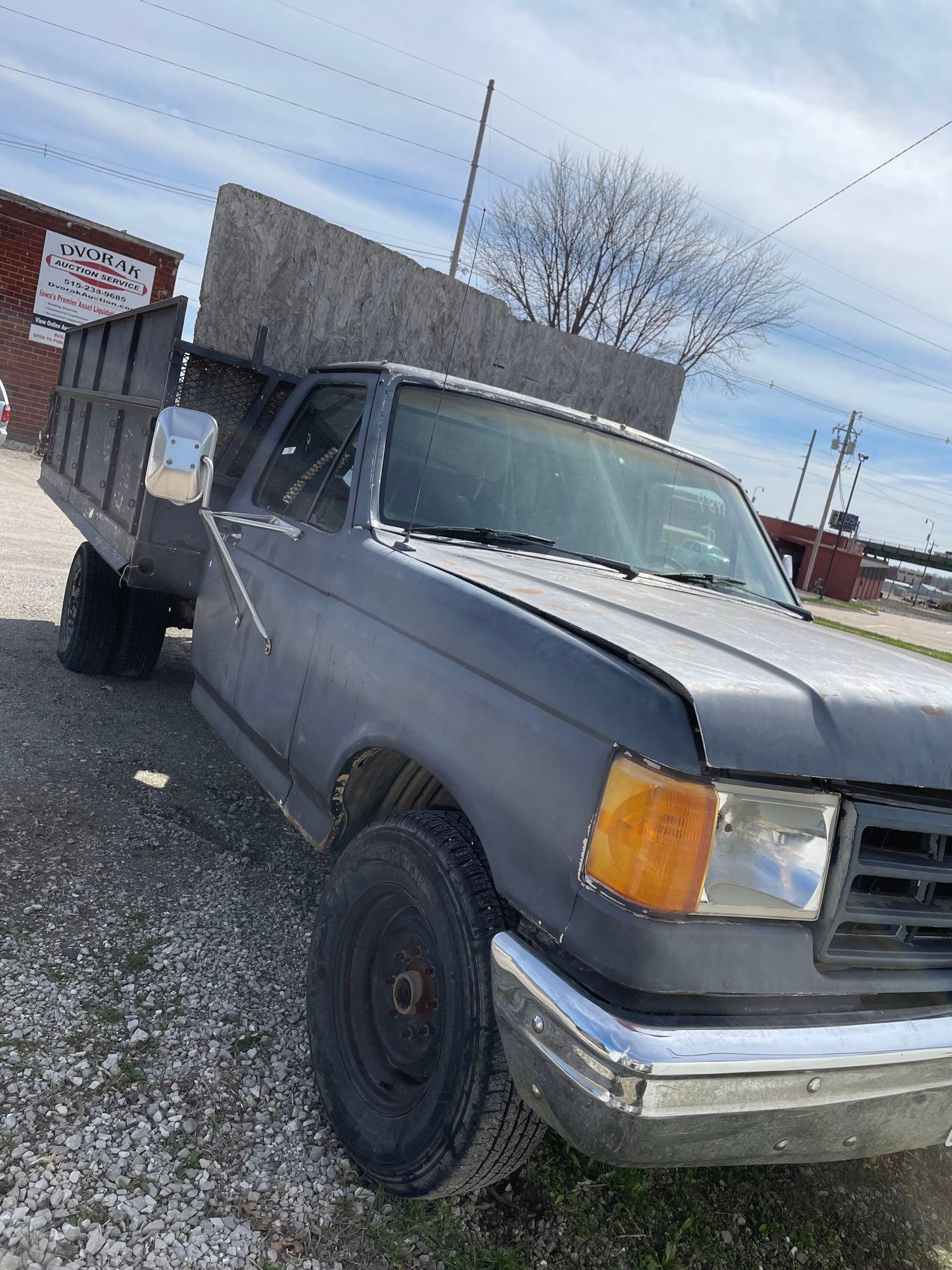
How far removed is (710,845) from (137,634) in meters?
4.67

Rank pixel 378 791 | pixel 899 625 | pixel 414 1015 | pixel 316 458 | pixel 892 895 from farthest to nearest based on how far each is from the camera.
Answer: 1. pixel 899 625
2. pixel 316 458
3. pixel 378 791
4. pixel 414 1015
5. pixel 892 895

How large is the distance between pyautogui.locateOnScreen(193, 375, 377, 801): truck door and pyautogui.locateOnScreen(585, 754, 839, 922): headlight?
1.42 meters

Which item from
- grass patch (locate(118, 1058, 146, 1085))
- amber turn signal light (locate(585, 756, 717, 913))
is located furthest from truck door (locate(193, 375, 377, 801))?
amber turn signal light (locate(585, 756, 717, 913))

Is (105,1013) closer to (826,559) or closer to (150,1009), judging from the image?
(150,1009)

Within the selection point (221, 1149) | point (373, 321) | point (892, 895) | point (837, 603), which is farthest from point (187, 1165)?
point (837, 603)

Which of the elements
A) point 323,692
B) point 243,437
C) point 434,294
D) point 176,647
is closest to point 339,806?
point 323,692

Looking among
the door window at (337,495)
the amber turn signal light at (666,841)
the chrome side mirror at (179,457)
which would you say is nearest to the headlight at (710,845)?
the amber turn signal light at (666,841)

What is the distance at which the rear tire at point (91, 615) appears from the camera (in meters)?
5.49

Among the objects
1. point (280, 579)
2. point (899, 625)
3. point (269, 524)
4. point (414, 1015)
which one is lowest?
point (899, 625)

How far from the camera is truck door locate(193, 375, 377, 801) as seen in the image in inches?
120

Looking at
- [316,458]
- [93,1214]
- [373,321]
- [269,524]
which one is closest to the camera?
[93,1214]

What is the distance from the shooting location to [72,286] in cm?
2141

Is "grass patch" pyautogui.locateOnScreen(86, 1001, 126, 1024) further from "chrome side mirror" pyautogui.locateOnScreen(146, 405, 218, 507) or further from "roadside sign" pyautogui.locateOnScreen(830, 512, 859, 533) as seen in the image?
"roadside sign" pyautogui.locateOnScreen(830, 512, 859, 533)

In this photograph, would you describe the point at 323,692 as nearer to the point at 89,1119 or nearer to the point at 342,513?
the point at 342,513
